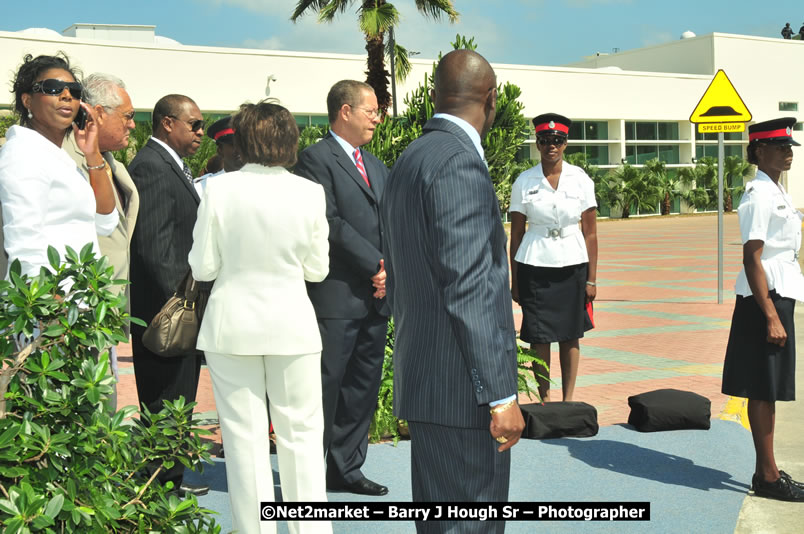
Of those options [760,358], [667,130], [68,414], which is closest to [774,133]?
[760,358]

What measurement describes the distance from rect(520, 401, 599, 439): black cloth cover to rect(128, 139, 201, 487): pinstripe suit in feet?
8.18

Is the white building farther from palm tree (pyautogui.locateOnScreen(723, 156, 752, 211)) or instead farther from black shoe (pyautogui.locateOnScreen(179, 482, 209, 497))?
black shoe (pyautogui.locateOnScreen(179, 482, 209, 497))

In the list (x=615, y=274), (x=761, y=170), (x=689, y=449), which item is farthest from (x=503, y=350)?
(x=615, y=274)

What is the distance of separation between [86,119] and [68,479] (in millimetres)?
1878

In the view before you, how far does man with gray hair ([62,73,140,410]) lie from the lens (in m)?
3.98

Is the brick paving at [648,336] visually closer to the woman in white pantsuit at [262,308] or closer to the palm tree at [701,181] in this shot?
the woman in white pantsuit at [262,308]

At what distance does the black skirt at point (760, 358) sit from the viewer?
4789mm

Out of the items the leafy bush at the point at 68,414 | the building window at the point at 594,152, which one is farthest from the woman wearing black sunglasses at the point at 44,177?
the building window at the point at 594,152

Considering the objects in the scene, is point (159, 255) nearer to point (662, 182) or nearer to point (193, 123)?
point (193, 123)

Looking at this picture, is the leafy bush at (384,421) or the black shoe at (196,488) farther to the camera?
the leafy bush at (384,421)

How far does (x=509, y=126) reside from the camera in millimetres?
7844

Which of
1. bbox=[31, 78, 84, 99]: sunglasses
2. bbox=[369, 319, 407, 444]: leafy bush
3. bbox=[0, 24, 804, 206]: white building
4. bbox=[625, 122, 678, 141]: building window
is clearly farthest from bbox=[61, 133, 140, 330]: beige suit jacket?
bbox=[625, 122, 678, 141]: building window

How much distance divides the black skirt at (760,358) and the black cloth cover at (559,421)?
4.24ft

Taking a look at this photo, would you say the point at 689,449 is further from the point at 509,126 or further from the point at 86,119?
the point at 86,119
